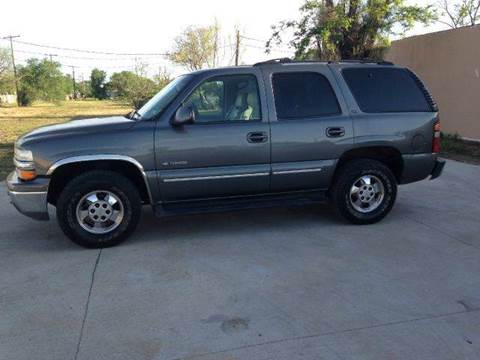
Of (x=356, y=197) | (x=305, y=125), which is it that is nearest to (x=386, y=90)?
(x=305, y=125)

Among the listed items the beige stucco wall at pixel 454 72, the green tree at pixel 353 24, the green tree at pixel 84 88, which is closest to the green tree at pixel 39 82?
the green tree at pixel 84 88

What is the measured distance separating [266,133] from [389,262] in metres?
1.81

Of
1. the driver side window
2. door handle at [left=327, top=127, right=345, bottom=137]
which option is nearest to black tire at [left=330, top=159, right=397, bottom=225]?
door handle at [left=327, top=127, right=345, bottom=137]

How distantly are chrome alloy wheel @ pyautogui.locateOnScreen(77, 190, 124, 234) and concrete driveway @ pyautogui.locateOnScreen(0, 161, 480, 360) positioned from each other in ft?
0.85

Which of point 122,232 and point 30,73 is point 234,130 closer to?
point 122,232

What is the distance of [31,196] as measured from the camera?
459 centimetres

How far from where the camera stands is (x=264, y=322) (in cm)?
334

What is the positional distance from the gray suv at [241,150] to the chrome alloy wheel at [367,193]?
0.5 inches

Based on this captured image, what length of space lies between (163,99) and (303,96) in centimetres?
157

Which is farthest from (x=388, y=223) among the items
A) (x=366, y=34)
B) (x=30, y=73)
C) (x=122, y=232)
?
(x=30, y=73)

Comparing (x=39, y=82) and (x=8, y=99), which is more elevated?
(x=39, y=82)

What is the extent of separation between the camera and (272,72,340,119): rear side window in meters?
5.17

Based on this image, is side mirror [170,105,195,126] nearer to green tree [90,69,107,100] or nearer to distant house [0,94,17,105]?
distant house [0,94,17,105]

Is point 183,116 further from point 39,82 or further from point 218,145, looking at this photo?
point 39,82
